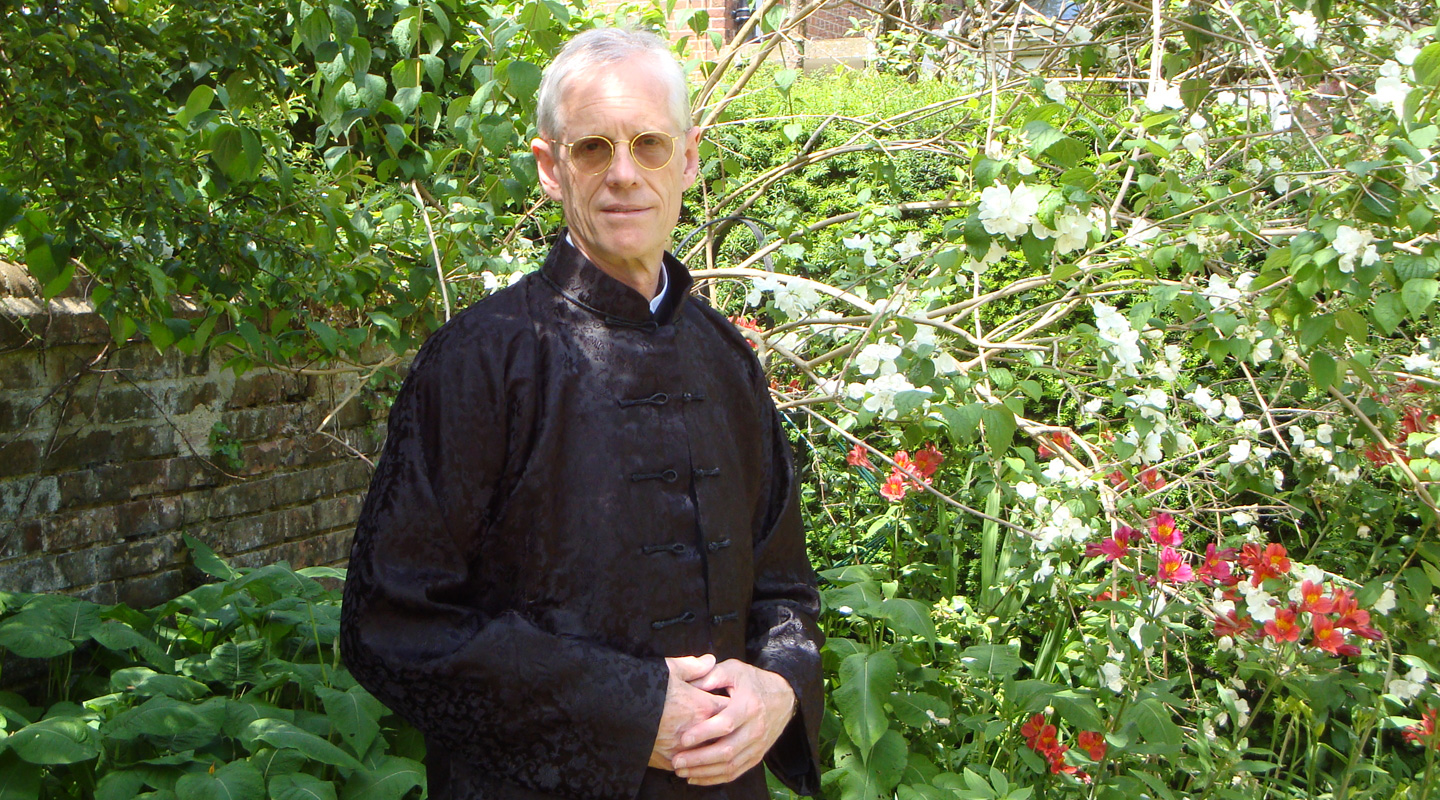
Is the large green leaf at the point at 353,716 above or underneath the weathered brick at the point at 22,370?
underneath

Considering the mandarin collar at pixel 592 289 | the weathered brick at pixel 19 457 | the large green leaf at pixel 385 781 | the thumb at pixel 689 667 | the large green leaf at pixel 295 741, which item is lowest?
the large green leaf at pixel 385 781

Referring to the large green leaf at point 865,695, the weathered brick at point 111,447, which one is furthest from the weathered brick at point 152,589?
the large green leaf at point 865,695

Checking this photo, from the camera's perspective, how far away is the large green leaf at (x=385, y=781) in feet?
6.88

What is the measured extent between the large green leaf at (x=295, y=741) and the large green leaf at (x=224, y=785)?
0.23 feet

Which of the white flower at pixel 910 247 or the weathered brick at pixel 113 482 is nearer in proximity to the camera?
the white flower at pixel 910 247

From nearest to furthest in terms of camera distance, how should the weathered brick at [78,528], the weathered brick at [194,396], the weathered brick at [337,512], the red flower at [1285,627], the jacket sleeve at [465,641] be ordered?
1. the jacket sleeve at [465,641]
2. the red flower at [1285,627]
3. the weathered brick at [78,528]
4. the weathered brick at [194,396]
5. the weathered brick at [337,512]

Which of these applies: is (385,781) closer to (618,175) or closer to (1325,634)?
(618,175)

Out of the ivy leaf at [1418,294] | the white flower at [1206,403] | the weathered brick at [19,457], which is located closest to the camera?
the ivy leaf at [1418,294]

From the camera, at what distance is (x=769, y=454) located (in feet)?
5.15

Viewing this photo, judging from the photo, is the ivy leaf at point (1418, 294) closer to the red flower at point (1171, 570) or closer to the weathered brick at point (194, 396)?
the red flower at point (1171, 570)

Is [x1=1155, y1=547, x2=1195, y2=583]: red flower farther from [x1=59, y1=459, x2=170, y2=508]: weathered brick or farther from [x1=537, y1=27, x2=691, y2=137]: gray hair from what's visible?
[x1=59, y1=459, x2=170, y2=508]: weathered brick

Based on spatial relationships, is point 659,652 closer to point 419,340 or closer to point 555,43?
point 555,43

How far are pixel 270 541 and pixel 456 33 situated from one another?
1.67 m

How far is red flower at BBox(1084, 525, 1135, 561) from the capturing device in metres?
2.36
